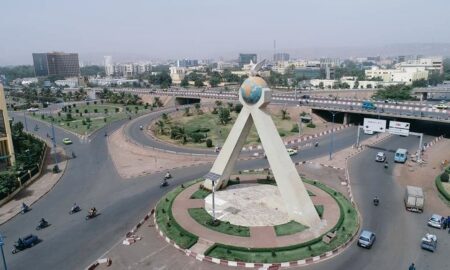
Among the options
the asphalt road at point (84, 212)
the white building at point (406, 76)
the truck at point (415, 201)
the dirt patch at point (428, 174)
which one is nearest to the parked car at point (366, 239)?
the asphalt road at point (84, 212)

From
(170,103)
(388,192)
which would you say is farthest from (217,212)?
(170,103)

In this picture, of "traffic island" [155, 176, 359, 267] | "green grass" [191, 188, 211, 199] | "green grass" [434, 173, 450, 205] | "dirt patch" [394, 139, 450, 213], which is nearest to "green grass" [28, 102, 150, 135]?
"green grass" [191, 188, 211, 199]

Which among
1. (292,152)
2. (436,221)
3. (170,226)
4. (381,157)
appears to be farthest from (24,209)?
(381,157)

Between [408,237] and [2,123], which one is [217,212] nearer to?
[408,237]

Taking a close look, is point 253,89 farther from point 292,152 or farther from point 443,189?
point 443,189

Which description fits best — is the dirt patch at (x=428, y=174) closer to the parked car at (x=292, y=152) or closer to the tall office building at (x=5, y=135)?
the parked car at (x=292, y=152)

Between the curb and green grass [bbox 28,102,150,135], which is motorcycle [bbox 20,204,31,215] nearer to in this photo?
the curb
